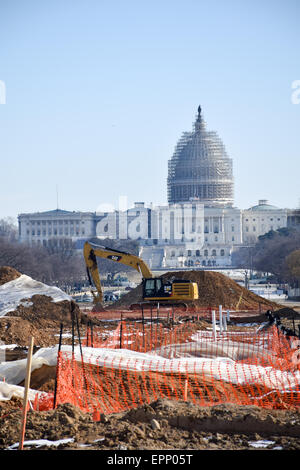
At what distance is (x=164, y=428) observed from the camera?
1343 cm

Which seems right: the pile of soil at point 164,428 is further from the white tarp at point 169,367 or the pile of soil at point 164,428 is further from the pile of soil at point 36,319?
the pile of soil at point 36,319

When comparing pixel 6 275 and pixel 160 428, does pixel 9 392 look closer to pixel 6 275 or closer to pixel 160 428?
pixel 160 428

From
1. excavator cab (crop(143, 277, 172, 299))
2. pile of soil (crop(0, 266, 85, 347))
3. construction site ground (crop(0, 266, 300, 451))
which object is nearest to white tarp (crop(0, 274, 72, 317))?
pile of soil (crop(0, 266, 85, 347))

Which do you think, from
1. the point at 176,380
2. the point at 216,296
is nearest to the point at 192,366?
the point at 176,380

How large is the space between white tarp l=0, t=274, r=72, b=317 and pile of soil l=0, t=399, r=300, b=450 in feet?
75.4

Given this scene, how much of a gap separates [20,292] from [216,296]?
49.0 feet

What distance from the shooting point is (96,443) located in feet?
41.7

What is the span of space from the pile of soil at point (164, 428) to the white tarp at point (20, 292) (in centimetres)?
2298

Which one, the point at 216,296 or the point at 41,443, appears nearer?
the point at 41,443

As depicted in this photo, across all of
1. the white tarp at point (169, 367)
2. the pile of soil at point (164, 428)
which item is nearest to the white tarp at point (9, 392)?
the pile of soil at point (164, 428)

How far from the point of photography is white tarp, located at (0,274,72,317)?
126 feet

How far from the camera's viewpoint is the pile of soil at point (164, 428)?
1261 cm
